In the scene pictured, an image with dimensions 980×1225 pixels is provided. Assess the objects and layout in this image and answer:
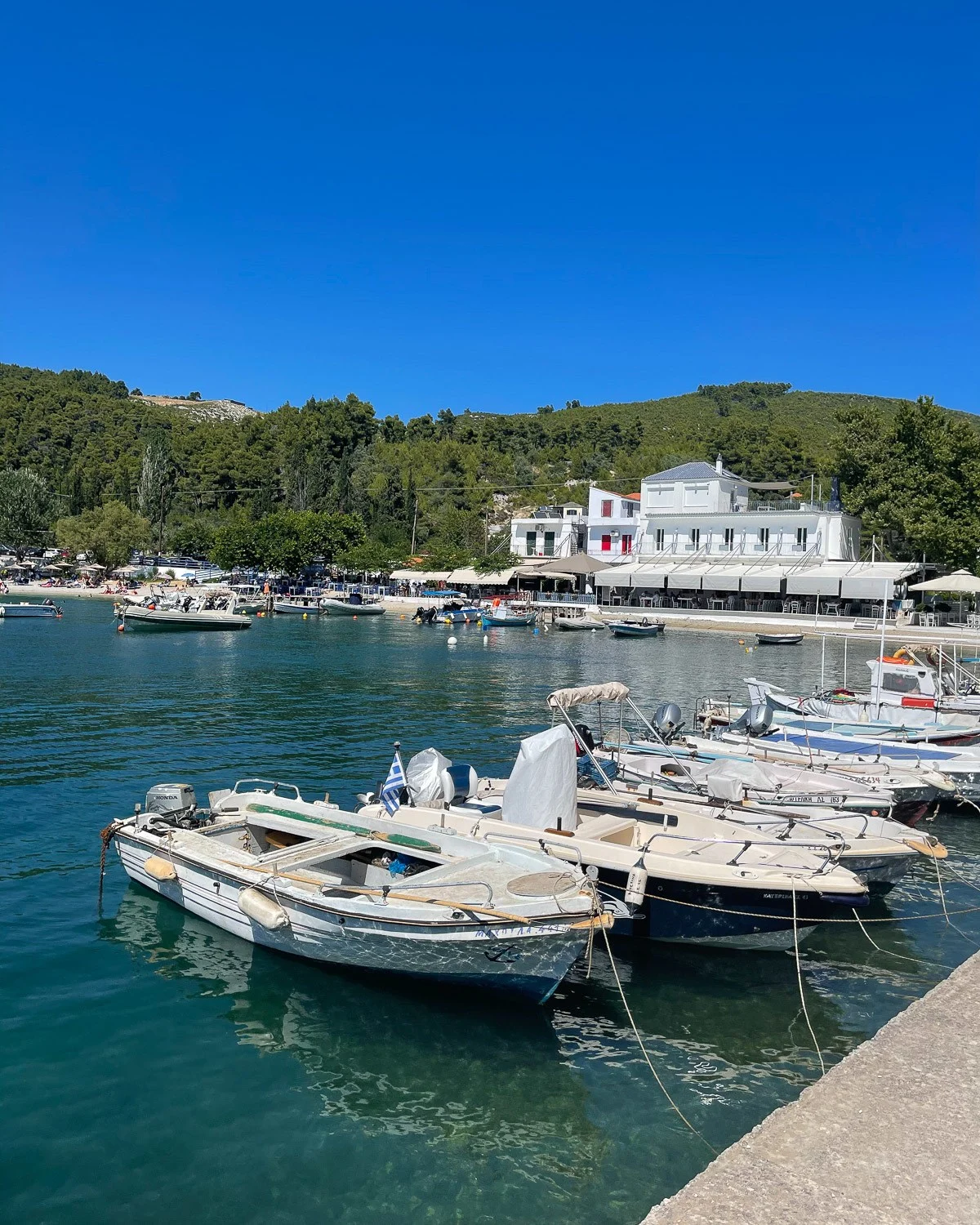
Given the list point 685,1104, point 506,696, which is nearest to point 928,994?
point 685,1104

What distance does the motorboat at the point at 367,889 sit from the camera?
883 cm

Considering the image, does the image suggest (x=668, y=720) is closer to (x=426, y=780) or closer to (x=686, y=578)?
(x=426, y=780)

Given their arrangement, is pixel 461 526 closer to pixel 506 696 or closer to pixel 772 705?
pixel 506 696

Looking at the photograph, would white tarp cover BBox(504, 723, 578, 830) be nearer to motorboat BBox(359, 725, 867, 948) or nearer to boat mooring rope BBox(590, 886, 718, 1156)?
motorboat BBox(359, 725, 867, 948)

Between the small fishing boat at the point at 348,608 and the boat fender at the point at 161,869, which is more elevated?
the small fishing boat at the point at 348,608

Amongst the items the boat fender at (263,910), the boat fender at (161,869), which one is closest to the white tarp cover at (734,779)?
the boat fender at (263,910)

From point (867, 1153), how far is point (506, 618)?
2453 inches

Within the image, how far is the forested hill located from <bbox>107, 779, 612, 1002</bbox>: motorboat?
8474 centimetres

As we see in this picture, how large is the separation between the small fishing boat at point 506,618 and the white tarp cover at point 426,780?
5263cm

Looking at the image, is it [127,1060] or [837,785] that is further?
[837,785]

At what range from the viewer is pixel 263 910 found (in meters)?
9.98

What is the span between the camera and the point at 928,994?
8.27 metres

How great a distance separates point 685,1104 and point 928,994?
8.07 ft

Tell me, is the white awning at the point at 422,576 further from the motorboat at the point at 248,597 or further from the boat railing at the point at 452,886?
the boat railing at the point at 452,886
